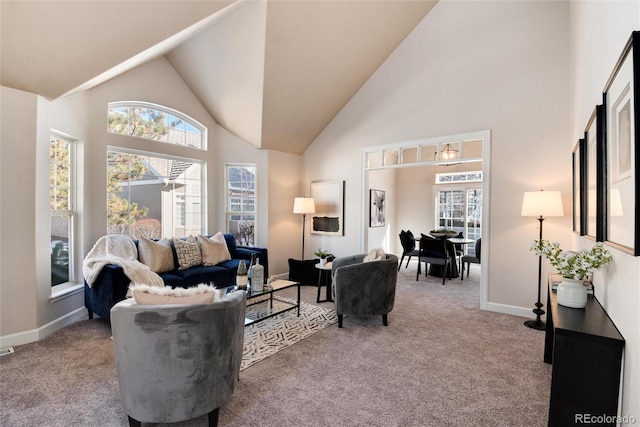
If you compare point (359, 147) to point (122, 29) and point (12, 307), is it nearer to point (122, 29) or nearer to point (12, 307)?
point (122, 29)

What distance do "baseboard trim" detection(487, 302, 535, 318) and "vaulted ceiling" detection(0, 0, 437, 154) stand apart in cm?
393

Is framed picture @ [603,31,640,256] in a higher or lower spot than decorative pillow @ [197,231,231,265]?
higher

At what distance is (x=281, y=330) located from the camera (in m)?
3.26

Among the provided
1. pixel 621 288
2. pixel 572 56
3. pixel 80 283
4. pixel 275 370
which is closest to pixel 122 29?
pixel 80 283

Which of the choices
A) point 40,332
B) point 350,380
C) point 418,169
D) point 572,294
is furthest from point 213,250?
point 418,169

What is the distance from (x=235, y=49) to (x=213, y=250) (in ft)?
9.03

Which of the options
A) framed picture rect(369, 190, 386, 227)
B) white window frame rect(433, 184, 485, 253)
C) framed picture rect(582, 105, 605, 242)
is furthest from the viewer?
white window frame rect(433, 184, 485, 253)

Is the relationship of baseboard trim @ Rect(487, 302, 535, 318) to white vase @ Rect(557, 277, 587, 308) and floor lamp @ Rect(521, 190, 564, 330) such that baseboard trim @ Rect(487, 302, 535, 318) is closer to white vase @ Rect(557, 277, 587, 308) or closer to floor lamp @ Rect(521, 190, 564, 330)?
floor lamp @ Rect(521, 190, 564, 330)

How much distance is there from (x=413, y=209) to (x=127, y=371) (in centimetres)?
745

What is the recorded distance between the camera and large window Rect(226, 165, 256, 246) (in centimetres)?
571

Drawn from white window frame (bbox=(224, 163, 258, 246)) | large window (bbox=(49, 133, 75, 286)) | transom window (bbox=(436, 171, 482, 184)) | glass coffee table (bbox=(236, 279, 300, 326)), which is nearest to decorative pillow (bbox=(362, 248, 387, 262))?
glass coffee table (bbox=(236, 279, 300, 326))

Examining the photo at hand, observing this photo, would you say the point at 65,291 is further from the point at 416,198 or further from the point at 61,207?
the point at 416,198

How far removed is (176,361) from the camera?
5.42ft

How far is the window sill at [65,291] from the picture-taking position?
3.28 metres
